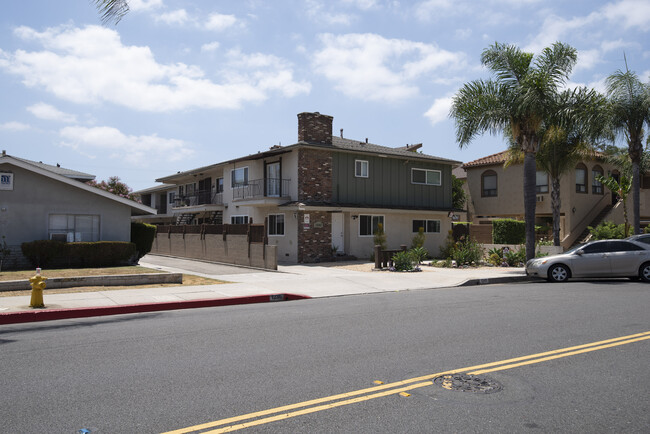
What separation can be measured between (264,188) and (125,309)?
1769 centimetres

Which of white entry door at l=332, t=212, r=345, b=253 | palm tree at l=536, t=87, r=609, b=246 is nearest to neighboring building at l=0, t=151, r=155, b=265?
white entry door at l=332, t=212, r=345, b=253

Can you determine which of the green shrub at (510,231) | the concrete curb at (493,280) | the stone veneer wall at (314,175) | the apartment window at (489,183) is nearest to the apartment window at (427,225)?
the green shrub at (510,231)

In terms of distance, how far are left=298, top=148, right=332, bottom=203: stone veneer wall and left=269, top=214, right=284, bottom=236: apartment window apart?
89.2 inches

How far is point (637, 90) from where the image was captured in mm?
22688

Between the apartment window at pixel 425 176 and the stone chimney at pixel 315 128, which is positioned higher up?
the stone chimney at pixel 315 128

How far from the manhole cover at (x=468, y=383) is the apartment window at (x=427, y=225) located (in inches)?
988

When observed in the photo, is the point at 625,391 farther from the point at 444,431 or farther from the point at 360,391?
the point at 360,391

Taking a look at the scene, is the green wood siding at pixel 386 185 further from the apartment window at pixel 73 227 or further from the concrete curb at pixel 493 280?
the apartment window at pixel 73 227

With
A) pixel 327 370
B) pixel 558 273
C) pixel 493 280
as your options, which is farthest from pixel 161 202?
pixel 327 370

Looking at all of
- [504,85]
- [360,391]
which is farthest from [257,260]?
[360,391]

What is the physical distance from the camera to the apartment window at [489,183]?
36.5m

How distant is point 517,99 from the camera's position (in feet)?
65.2

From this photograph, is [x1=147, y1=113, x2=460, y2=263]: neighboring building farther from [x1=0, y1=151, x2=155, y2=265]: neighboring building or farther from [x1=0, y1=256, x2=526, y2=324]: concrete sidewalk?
[x1=0, y1=151, x2=155, y2=265]: neighboring building

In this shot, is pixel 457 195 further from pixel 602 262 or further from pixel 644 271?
pixel 644 271
